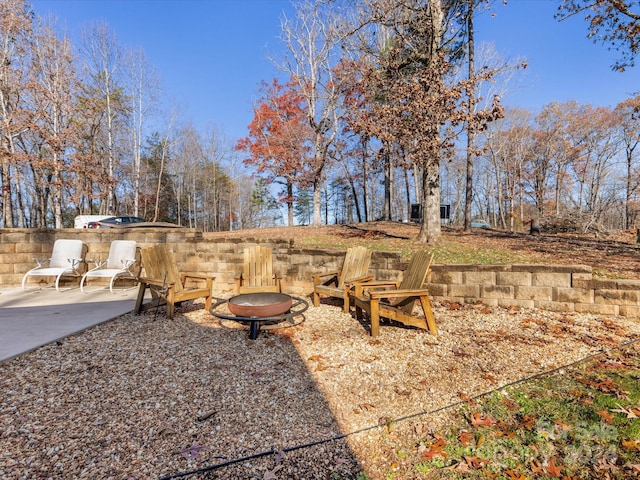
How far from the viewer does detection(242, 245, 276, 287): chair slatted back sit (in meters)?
4.70

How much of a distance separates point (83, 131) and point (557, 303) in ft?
76.8

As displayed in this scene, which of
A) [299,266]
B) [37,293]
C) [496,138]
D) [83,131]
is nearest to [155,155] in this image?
[83,131]

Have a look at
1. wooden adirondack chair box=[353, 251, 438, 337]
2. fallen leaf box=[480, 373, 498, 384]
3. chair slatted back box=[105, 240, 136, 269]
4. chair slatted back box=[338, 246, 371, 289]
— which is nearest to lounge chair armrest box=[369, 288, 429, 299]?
wooden adirondack chair box=[353, 251, 438, 337]

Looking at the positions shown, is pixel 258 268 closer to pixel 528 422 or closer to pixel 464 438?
pixel 464 438

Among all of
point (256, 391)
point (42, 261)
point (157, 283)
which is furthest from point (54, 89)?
point (256, 391)

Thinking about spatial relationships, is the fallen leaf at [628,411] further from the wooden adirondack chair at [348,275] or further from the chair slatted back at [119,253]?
the chair slatted back at [119,253]

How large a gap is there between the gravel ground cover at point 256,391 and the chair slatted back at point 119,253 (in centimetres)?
230

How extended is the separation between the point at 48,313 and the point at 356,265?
4309mm

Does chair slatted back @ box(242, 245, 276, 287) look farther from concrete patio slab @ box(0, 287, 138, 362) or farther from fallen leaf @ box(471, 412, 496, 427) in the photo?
fallen leaf @ box(471, 412, 496, 427)

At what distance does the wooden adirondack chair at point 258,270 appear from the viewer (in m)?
4.66

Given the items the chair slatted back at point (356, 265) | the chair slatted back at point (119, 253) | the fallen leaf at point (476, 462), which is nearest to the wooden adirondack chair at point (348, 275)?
the chair slatted back at point (356, 265)

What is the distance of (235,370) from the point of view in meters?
2.70

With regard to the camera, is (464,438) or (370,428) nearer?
(464,438)

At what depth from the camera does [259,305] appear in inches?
131
